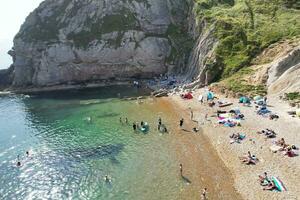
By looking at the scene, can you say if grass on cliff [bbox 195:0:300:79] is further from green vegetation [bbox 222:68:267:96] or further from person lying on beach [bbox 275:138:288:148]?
person lying on beach [bbox 275:138:288:148]

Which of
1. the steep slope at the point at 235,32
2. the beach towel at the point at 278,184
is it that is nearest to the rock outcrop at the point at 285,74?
the steep slope at the point at 235,32

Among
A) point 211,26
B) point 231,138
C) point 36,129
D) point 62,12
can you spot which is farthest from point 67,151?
point 62,12

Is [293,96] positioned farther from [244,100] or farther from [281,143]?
[281,143]

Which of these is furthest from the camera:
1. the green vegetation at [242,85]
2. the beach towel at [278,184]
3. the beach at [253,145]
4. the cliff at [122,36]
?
the cliff at [122,36]

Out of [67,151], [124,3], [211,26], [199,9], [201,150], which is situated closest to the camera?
[201,150]

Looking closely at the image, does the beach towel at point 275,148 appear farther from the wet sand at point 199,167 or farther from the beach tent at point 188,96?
the beach tent at point 188,96

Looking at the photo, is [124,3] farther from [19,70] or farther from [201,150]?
[201,150]

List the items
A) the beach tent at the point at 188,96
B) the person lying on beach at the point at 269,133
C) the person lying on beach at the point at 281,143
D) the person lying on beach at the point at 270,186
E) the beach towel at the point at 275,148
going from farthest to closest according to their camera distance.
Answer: the beach tent at the point at 188,96
the person lying on beach at the point at 269,133
the person lying on beach at the point at 281,143
the beach towel at the point at 275,148
the person lying on beach at the point at 270,186
